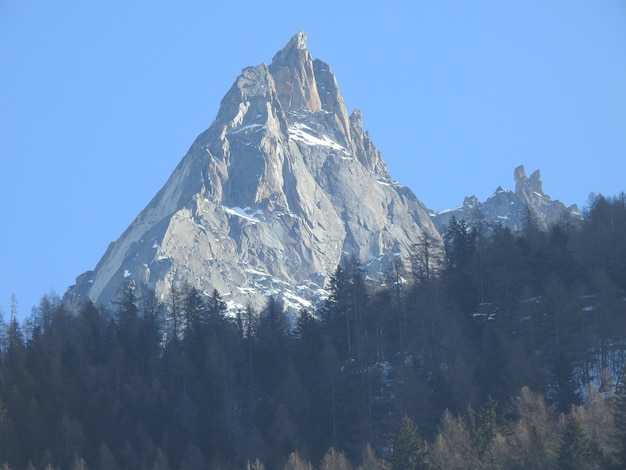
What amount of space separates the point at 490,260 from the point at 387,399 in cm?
2072

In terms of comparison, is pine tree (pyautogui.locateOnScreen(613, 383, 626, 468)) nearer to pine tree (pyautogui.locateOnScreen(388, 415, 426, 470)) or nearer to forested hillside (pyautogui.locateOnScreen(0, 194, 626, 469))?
forested hillside (pyautogui.locateOnScreen(0, 194, 626, 469))

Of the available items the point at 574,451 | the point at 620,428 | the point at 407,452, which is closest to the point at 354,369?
the point at 407,452

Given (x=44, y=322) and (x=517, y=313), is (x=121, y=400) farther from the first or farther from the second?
(x=517, y=313)

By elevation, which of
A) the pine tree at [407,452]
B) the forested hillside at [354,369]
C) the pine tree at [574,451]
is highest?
the forested hillside at [354,369]

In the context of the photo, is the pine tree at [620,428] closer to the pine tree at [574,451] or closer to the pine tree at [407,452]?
the pine tree at [574,451]

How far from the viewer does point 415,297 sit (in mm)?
124250

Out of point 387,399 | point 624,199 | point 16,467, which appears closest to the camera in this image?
point 16,467

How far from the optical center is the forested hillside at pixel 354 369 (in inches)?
3930

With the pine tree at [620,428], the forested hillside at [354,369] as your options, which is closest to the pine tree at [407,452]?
the forested hillside at [354,369]

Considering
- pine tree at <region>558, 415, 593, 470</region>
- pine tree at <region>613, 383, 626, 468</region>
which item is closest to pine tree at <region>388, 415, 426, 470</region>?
pine tree at <region>558, 415, 593, 470</region>

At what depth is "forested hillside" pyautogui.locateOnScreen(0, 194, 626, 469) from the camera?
99.8m

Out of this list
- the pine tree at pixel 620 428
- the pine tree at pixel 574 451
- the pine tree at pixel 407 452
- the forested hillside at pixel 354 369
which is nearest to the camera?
the pine tree at pixel 620 428

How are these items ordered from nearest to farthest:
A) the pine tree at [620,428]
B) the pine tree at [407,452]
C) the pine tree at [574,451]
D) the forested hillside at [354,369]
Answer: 1. the pine tree at [620,428]
2. the pine tree at [574,451]
3. the pine tree at [407,452]
4. the forested hillside at [354,369]

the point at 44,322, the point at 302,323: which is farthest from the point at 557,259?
the point at 44,322
